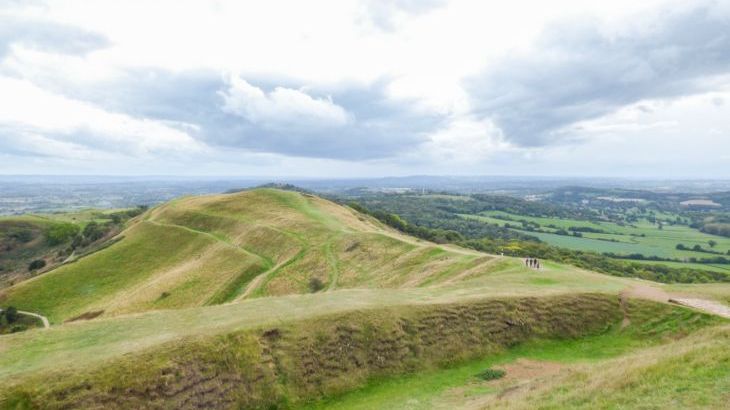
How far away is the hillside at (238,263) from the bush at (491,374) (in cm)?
1757

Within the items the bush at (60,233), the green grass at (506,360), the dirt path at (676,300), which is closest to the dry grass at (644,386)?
the green grass at (506,360)

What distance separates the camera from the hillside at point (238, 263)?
4966cm

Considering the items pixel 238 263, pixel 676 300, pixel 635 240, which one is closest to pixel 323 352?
pixel 676 300

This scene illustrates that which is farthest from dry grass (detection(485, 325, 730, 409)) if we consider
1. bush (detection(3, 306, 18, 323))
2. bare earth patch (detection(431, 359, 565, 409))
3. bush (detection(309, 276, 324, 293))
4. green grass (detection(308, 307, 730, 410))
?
bush (detection(3, 306, 18, 323))

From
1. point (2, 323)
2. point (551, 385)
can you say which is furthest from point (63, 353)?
point (2, 323)

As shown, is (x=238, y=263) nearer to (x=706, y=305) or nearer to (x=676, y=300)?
(x=676, y=300)

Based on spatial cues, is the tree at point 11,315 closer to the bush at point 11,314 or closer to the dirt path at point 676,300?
the bush at point 11,314

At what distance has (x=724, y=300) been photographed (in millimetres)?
29500

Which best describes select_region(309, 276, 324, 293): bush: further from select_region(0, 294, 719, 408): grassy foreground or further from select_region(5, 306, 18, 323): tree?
select_region(5, 306, 18, 323): tree

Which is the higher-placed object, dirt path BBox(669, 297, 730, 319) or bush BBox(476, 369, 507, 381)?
dirt path BBox(669, 297, 730, 319)

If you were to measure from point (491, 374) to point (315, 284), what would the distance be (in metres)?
32.0

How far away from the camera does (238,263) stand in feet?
202

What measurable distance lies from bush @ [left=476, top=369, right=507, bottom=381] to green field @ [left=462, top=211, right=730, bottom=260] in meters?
109

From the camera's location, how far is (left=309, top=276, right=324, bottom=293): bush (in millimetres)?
50206
